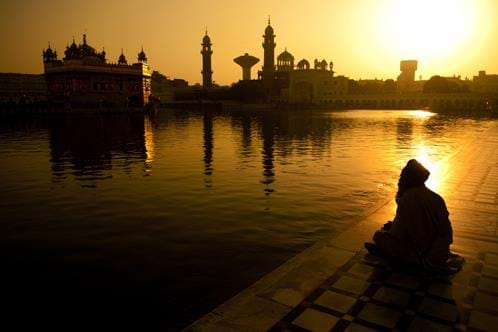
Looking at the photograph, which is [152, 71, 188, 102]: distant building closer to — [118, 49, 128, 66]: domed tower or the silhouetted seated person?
[118, 49, 128, 66]: domed tower

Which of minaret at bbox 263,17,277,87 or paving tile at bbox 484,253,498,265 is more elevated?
minaret at bbox 263,17,277,87

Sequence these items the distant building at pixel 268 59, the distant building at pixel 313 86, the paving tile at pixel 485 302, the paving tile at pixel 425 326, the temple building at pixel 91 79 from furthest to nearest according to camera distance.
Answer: the distant building at pixel 268 59 < the distant building at pixel 313 86 < the temple building at pixel 91 79 < the paving tile at pixel 485 302 < the paving tile at pixel 425 326

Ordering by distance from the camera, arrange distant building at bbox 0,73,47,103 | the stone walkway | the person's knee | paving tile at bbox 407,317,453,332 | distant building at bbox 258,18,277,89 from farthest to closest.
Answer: distant building at bbox 258,18,277,89
distant building at bbox 0,73,47,103
the person's knee
the stone walkway
paving tile at bbox 407,317,453,332

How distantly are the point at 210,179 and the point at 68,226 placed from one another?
5.07 m

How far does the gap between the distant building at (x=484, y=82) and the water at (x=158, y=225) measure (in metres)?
176

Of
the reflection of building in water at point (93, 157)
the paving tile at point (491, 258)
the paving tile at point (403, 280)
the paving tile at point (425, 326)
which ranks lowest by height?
the reflection of building in water at point (93, 157)

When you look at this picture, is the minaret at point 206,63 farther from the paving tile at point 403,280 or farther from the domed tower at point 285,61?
the paving tile at point 403,280

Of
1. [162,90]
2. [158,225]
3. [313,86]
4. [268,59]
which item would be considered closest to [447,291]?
[158,225]

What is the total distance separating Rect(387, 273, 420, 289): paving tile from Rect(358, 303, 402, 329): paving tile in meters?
0.64

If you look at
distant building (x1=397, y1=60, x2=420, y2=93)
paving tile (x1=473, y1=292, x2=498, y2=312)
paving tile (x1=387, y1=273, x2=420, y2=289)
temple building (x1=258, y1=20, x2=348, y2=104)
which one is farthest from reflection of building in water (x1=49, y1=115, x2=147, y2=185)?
distant building (x1=397, y1=60, x2=420, y2=93)

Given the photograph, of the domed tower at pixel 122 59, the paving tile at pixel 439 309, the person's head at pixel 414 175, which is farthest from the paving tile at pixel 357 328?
the domed tower at pixel 122 59

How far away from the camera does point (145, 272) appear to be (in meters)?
5.70

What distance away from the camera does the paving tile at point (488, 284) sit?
451 cm

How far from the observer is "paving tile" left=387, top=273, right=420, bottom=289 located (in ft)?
15.3
